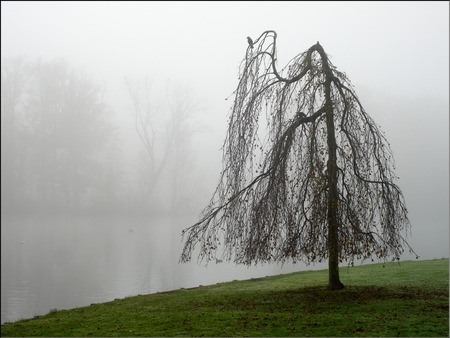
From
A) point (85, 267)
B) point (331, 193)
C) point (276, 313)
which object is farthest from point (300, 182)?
point (85, 267)

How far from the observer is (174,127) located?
54.7m

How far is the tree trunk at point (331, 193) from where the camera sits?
994 cm

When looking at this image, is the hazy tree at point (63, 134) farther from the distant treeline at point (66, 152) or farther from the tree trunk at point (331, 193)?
the tree trunk at point (331, 193)

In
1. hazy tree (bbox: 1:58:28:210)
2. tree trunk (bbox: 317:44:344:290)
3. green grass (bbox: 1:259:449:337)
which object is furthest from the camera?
hazy tree (bbox: 1:58:28:210)

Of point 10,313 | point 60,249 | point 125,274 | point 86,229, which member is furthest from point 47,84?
point 10,313

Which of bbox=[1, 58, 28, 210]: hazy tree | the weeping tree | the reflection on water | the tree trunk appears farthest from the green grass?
bbox=[1, 58, 28, 210]: hazy tree

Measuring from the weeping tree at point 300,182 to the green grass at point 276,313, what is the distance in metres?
0.91

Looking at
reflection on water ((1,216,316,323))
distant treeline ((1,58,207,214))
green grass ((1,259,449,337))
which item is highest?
distant treeline ((1,58,207,214))

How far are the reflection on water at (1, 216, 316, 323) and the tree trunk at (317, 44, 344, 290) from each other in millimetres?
2531

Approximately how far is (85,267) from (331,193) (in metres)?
16.8

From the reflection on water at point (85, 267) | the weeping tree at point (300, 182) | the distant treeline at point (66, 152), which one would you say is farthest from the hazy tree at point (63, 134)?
the weeping tree at point (300, 182)

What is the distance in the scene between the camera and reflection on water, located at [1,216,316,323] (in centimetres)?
1753

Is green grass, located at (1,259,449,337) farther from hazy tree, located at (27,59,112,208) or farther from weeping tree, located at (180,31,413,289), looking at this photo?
hazy tree, located at (27,59,112,208)

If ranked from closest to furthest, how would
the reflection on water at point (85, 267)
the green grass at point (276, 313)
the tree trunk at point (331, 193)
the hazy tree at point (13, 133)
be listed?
the green grass at point (276, 313), the tree trunk at point (331, 193), the reflection on water at point (85, 267), the hazy tree at point (13, 133)
